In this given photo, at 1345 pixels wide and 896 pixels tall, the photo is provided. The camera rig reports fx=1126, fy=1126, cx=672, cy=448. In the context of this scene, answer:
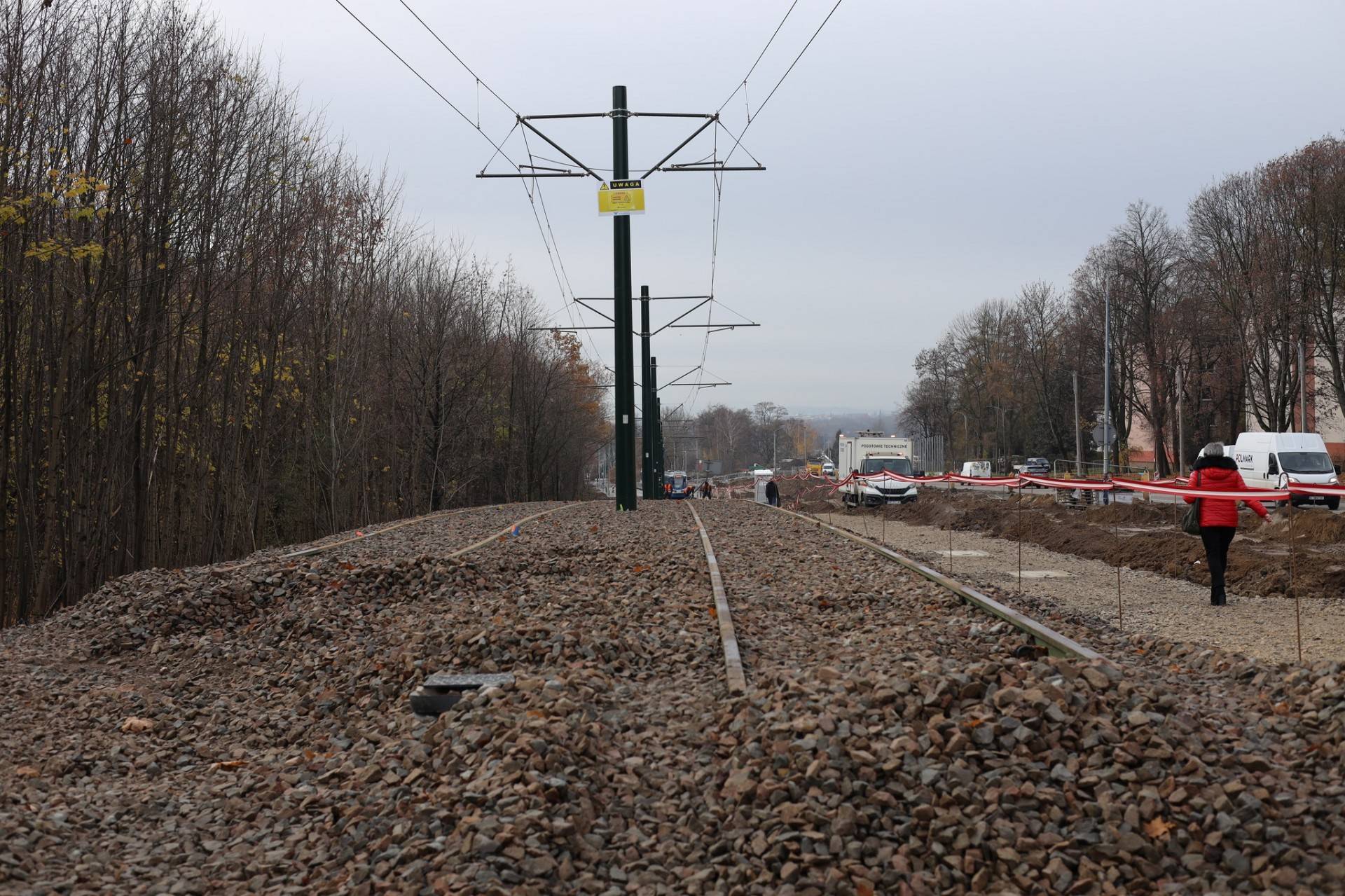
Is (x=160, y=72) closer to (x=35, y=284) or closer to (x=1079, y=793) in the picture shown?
(x=35, y=284)

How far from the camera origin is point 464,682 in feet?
23.1

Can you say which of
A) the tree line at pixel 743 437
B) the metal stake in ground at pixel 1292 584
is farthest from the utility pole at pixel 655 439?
the tree line at pixel 743 437

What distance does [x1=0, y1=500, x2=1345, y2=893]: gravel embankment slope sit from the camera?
4434 mm

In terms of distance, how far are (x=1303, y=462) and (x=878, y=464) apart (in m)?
14.4

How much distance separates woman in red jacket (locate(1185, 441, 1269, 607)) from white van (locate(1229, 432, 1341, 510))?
83.2 ft

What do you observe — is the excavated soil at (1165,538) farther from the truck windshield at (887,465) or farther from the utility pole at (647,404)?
the utility pole at (647,404)

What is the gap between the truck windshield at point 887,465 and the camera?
142 ft

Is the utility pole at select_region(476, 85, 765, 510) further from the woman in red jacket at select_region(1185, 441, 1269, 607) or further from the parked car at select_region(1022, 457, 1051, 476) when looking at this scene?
the parked car at select_region(1022, 457, 1051, 476)

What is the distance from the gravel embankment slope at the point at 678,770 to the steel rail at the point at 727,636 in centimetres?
13

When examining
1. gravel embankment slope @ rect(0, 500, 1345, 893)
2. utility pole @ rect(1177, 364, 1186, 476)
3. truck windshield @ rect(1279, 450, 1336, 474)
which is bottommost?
gravel embankment slope @ rect(0, 500, 1345, 893)

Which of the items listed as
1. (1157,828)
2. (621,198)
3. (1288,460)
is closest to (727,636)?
(1157,828)

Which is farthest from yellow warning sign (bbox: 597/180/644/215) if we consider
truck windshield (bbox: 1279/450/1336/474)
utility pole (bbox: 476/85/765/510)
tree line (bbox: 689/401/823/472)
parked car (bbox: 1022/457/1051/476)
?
tree line (bbox: 689/401/823/472)

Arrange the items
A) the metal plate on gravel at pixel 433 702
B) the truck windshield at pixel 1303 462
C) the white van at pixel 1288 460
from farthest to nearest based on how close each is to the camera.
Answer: the truck windshield at pixel 1303 462 → the white van at pixel 1288 460 → the metal plate on gravel at pixel 433 702

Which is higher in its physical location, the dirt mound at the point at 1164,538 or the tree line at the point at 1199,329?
the tree line at the point at 1199,329
